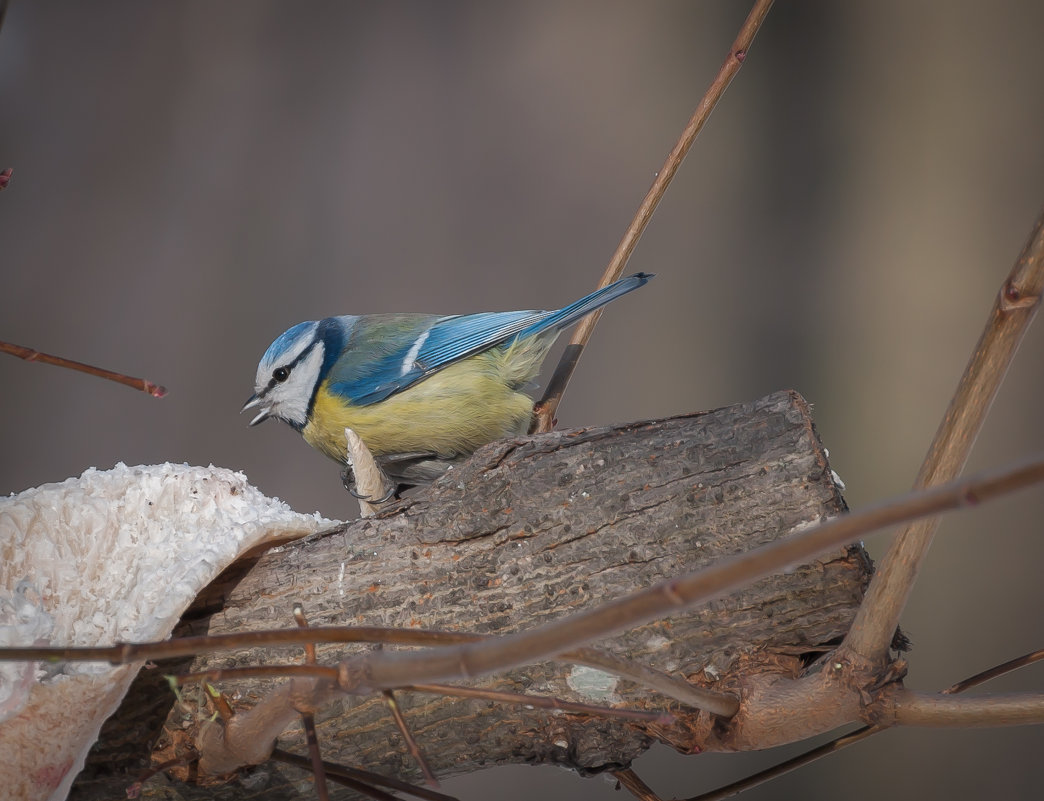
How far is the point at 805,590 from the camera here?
1.58ft

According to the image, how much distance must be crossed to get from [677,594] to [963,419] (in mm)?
157

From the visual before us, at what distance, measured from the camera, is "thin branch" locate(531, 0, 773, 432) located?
602 millimetres

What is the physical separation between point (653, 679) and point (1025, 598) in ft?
2.85

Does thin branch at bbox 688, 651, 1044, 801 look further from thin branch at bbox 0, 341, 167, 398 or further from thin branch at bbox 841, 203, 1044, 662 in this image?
thin branch at bbox 0, 341, 167, 398

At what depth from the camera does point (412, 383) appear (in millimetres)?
847

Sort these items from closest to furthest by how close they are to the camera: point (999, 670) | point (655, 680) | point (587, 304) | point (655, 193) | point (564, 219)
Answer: point (655, 680) < point (999, 670) < point (655, 193) < point (587, 304) < point (564, 219)

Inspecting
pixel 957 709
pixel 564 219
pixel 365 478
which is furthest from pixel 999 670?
pixel 564 219

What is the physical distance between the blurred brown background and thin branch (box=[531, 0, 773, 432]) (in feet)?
1.23

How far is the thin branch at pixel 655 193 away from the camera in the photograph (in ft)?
1.98

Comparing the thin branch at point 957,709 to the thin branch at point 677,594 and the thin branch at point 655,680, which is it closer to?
the thin branch at point 655,680

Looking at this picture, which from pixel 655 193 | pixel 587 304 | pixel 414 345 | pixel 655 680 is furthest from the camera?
pixel 414 345

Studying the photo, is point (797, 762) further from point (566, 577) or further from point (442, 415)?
point (442, 415)

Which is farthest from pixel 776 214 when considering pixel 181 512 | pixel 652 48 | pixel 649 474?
pixel 181 512

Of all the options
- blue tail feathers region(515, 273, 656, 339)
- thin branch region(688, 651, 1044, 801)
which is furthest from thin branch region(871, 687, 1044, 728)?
blue tail feathers region(515, 273, 656, 339)
